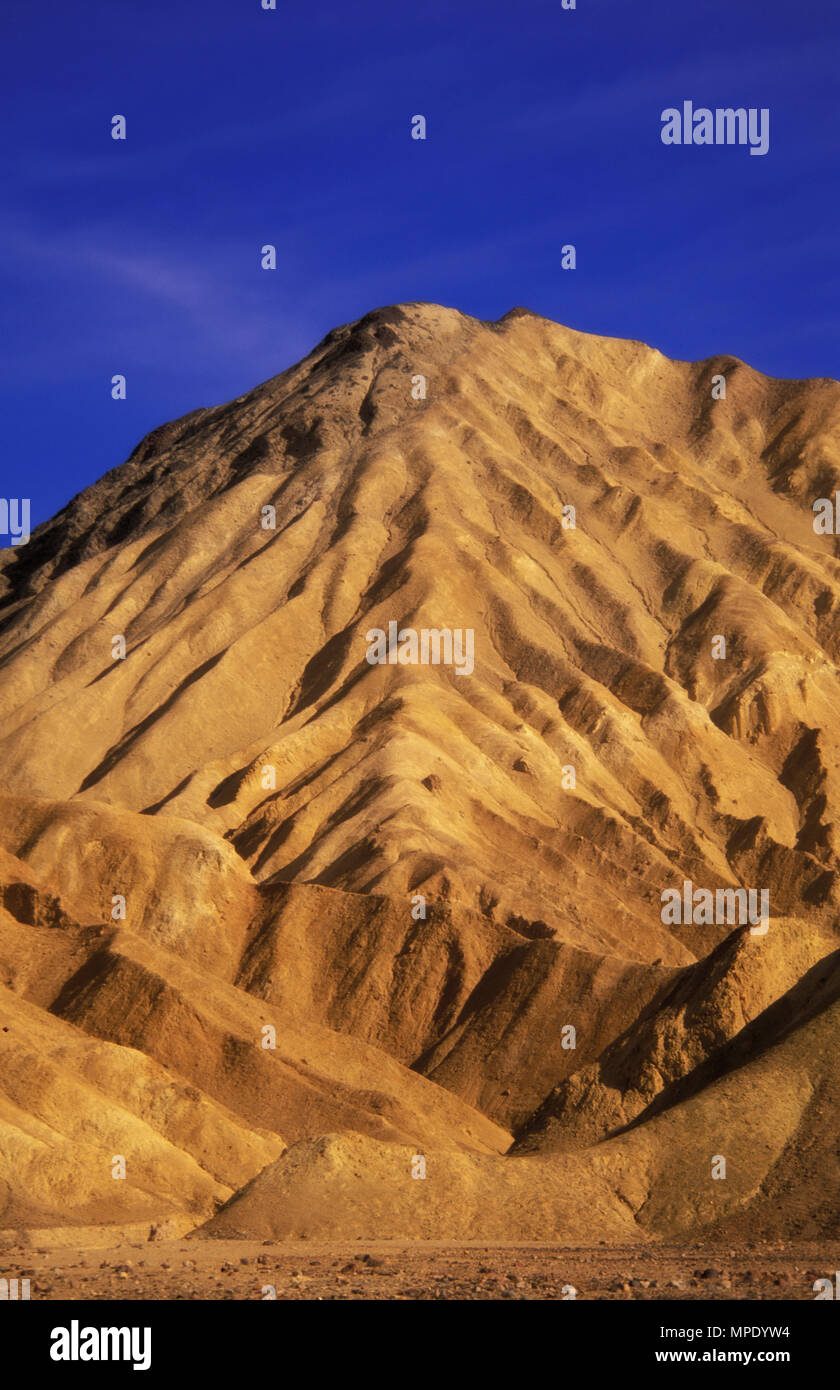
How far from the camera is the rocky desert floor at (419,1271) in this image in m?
23.7

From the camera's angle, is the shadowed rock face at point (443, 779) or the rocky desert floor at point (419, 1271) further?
the shadowed rock face at point (443, 779)

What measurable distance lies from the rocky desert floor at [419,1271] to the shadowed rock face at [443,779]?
2130mm

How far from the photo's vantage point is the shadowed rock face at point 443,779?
39250 mm

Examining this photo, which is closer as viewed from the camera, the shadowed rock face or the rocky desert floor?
the rocky desert floor

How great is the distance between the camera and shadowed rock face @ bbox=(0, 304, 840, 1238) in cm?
3925

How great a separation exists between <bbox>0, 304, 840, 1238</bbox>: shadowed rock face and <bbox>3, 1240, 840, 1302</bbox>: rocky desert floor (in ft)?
6.99

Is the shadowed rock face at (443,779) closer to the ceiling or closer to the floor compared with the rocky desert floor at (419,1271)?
closer to the ceiling

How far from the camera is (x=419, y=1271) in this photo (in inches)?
1045

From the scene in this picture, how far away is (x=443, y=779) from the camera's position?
67000 millimetres

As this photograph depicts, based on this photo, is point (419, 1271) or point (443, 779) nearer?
point (419, 1271)

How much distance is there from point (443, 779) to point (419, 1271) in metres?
40.8

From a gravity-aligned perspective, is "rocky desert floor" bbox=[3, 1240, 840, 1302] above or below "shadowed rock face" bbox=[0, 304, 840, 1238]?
below

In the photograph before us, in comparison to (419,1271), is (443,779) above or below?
above
